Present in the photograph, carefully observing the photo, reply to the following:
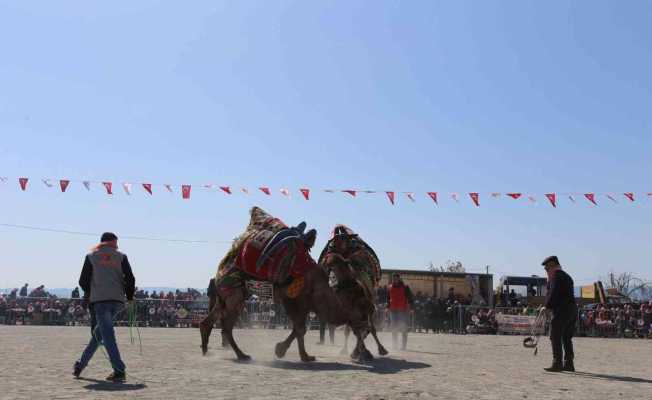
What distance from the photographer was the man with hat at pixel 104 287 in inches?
337

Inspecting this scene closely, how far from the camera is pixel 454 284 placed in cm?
3553

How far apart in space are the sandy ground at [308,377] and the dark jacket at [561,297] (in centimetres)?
108

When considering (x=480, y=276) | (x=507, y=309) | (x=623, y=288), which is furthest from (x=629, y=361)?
(x=623, y=288)

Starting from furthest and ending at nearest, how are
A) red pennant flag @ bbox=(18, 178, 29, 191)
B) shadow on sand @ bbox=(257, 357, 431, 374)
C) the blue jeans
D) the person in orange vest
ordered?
red pennant flag @ bbox=(18, 178, 29, 191)
the person in orange vest
shadow on sand @ bbox=(257, 357, 431, 374)
the blue jeans

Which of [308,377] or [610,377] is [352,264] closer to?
[308,377]

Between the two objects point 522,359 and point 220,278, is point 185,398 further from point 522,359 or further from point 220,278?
point 522,359

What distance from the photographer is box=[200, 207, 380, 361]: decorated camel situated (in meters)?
11.3

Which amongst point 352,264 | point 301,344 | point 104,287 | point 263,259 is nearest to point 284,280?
point 263,259

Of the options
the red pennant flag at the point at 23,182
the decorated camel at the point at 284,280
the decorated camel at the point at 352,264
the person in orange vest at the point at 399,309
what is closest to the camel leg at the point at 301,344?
the decorated camel at the point at 284,280

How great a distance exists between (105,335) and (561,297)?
23.2ft

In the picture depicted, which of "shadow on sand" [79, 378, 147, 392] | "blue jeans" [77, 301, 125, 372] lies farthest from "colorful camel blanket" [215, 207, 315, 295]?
"shadow on sand" [79, 378, 147, 392]

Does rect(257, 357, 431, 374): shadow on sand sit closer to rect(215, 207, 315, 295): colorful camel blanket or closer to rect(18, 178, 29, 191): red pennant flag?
rect(215, 207, 315, 295): colorful camel blanket

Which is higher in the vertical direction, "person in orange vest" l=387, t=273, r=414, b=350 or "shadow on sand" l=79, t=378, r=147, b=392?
"person in orange vest" l=387, t=273, r=414, b=350

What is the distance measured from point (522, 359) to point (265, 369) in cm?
614
